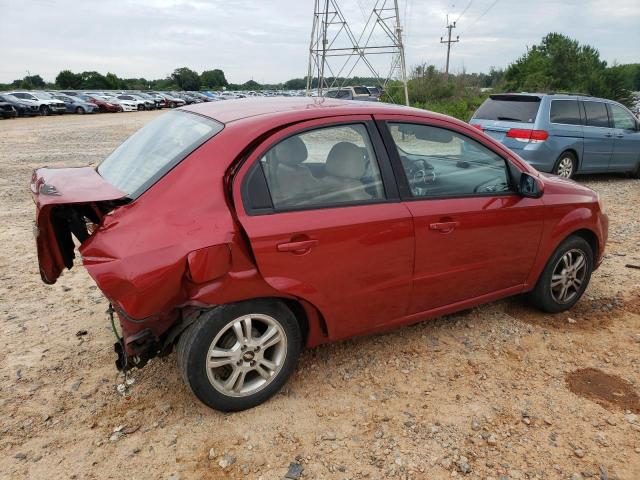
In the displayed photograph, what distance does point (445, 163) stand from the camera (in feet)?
10.8

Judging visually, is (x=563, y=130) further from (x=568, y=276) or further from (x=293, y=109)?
(x=293, y=109)

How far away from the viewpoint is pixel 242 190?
2.50 m

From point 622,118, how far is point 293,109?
30.3 ft

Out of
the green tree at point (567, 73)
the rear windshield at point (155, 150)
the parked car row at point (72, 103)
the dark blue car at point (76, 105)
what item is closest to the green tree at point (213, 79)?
the parked car row at point (72, 103)

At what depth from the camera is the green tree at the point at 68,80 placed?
220ft

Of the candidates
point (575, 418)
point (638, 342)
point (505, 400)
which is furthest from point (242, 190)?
point (638, 342)

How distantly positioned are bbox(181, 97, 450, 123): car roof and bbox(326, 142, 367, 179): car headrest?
21 centimetres

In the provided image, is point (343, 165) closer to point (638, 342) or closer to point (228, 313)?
point (228, 313)

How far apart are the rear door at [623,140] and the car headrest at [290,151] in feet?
29.2

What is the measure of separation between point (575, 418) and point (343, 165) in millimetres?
1997

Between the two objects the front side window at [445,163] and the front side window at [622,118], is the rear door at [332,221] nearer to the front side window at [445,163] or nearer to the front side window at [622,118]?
the front side window at [445,163]

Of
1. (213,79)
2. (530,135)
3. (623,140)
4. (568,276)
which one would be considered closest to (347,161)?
(568,276)

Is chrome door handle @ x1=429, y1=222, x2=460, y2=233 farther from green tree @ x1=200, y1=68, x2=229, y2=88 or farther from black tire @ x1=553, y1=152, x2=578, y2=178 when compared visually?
green tree @ x1=200, y1=68, x2=229, y2=88

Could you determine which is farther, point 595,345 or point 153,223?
point 595,345
